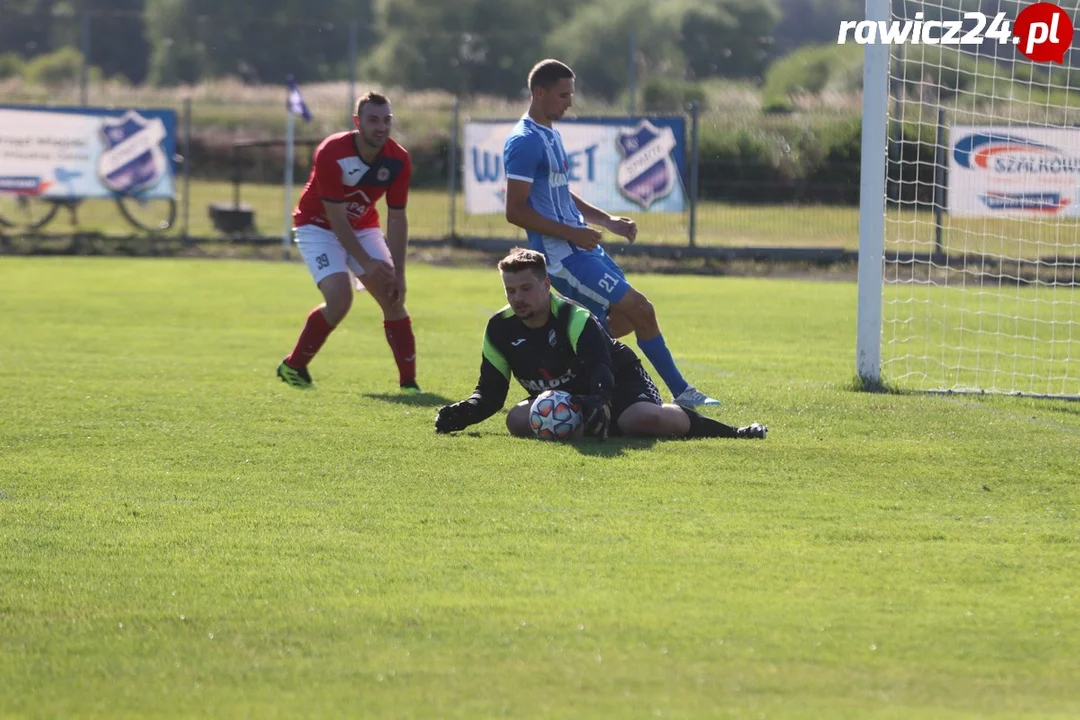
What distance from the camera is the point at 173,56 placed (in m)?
52.5

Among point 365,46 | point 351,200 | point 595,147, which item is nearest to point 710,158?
point 595,147

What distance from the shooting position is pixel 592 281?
867cm

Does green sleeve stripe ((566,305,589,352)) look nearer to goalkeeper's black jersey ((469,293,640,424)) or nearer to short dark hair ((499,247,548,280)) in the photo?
goalkeeper's black jersey ((469,293,640,424))

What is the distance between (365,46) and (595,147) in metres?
40.1

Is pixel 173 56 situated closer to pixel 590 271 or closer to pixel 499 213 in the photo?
pixel 499 213

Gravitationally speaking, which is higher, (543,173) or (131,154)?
(131,154)

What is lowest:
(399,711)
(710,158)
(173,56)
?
(399,711)

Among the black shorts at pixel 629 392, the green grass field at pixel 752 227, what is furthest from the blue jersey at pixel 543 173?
the green grass field at pixel 752 227

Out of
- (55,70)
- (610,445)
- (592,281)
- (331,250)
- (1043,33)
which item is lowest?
(610,445)

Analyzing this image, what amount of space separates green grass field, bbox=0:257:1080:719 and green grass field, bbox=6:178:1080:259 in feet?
33.0

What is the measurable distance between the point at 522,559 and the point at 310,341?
484 cm

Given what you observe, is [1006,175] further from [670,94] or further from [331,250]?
[670,94]

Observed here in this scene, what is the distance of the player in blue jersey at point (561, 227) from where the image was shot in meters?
8.58

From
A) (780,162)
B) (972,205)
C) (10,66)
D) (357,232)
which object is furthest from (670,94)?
(357,232)
